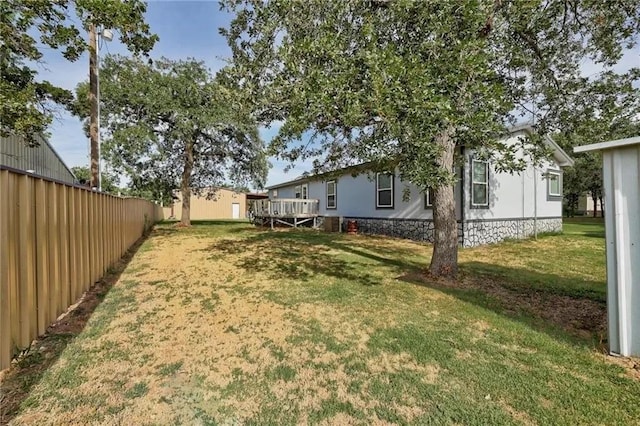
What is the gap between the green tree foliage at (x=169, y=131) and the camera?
1598 cm

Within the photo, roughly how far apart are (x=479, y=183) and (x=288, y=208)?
9.77 m

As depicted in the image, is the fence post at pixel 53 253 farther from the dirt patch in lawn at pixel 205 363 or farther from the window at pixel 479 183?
the window at pixel 479 183

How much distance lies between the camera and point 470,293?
5348mm

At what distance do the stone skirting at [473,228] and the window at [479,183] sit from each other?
66cm

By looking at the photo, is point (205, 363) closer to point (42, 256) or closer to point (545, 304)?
point (42, 256)

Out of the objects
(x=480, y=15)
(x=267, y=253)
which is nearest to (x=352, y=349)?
(x=480, y=15)

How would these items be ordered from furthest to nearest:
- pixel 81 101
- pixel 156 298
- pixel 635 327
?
pixel 81 101, pixel 156 298, pixel 635 327

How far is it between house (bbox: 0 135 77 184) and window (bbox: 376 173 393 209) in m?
10.4

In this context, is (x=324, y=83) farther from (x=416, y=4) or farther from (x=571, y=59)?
(x=571, y=59)

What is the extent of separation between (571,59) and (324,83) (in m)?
5.57

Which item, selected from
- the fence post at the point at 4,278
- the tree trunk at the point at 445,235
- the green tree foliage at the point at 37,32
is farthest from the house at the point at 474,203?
the fence post at the point at 4,278

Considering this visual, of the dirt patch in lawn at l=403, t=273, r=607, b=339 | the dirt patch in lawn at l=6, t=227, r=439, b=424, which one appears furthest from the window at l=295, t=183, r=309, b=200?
the dirt patch in lawn at l=6, t=227, r=439, b=424

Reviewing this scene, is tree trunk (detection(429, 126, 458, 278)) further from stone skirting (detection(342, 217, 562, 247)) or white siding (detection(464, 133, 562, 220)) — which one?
white siding (detection(464, 133, 562, 220))

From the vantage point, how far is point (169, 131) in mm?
17844
